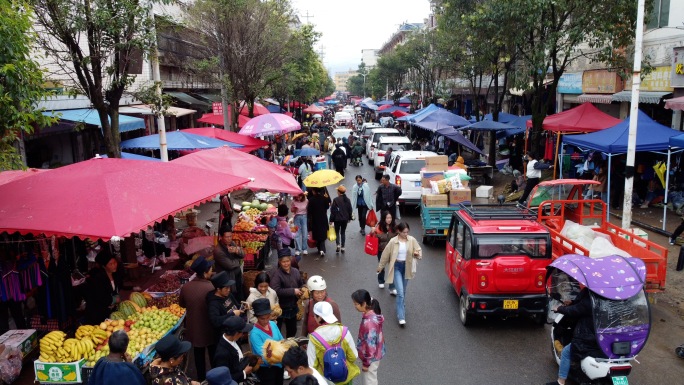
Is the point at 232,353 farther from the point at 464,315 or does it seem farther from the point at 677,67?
the point at 677,67

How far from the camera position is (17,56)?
6664mm

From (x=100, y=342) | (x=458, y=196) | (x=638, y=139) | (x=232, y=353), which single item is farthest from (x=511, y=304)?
(x=638, y=139)

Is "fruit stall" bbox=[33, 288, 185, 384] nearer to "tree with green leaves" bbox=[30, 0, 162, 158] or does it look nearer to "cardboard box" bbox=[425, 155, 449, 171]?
"tree with green leaves" bbox=[30, 0, 162, 158]

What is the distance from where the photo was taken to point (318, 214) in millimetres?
12484

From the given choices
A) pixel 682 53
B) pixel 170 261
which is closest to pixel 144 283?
pixel 170 261

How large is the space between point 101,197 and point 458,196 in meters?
8.79

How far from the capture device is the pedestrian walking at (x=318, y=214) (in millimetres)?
12422

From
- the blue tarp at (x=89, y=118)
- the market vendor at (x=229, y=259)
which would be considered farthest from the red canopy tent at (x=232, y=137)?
the market vendor at (x=229, y=259)

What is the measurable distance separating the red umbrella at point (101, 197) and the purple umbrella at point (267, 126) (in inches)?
392

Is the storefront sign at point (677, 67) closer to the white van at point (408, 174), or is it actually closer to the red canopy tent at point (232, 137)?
the white van at point (408, 174)

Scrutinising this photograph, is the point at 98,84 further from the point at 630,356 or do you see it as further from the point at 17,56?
the point at 630,356

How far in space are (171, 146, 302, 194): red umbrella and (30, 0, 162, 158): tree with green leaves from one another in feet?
5.14

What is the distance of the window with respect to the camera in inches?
651

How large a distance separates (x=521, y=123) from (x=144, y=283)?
19.7 m
